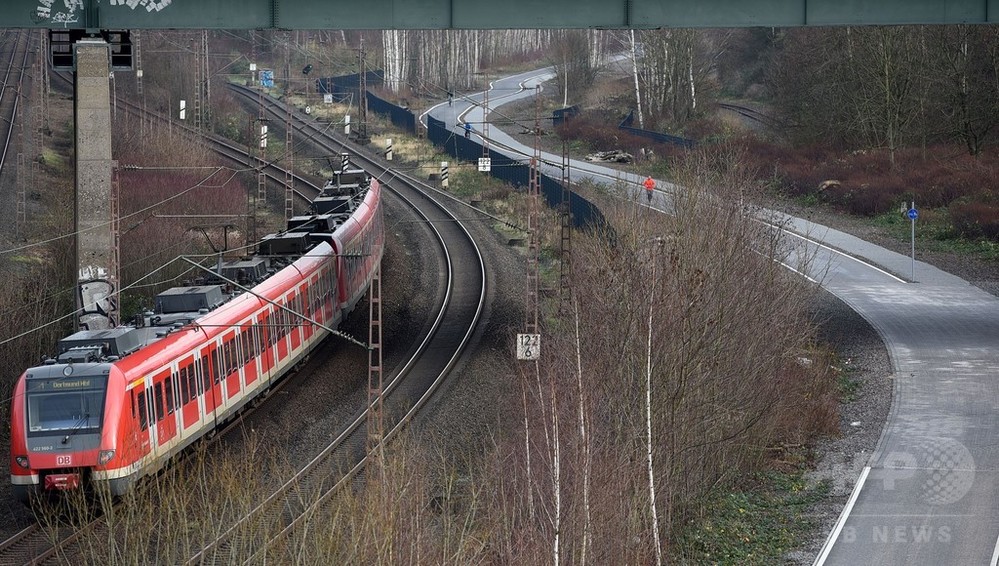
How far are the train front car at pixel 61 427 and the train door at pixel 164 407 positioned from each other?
1.59 metres

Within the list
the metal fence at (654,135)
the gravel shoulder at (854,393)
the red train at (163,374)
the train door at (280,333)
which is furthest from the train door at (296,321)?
the metal fence at (654,135)

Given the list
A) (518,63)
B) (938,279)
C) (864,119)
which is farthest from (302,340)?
(518,63)

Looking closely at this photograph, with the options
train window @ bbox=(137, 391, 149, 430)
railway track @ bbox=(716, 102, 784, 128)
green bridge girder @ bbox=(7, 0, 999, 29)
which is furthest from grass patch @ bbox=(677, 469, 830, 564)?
railway track @ bbox=(716, 102, 784, 128)

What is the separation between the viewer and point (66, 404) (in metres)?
20.2

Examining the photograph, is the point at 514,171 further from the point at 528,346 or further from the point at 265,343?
the point at 265,343

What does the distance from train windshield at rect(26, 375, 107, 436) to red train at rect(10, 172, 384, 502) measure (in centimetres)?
2

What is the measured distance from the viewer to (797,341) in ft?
91.4

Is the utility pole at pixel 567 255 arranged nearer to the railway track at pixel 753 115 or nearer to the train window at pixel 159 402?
the train window at pixel 159 402

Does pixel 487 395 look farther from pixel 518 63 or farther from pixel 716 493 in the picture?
pixel 518 63

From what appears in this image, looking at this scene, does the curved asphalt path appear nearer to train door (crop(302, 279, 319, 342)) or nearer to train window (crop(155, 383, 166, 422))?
train window (crop(155, 383, 166, 422))

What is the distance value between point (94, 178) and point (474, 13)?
9.54 meters

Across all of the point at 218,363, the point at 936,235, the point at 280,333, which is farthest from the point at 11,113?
the point at 936,235

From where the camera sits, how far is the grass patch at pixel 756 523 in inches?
755

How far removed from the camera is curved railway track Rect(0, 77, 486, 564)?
17.0m
